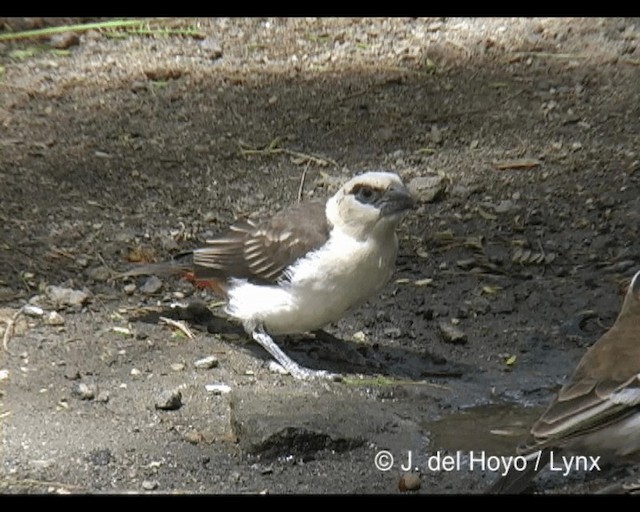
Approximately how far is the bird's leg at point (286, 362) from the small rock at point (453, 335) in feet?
2.38

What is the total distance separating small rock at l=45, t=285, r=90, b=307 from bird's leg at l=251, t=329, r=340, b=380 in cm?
103

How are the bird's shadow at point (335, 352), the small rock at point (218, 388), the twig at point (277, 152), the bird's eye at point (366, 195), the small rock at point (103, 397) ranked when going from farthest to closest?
the twig at point (277, 152), the bird's shadow at point (335, 352), the bird's eye at point (366, 195), the small rock at point (218, 388), the small rock at point (103, 397)

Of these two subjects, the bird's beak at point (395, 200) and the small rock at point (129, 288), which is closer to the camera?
the bird's beak at point (395, 200)

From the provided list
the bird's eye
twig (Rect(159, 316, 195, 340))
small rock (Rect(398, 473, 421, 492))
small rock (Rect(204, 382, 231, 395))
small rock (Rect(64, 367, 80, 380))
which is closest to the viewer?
small rock (Rect(398, 473, 421, 492))

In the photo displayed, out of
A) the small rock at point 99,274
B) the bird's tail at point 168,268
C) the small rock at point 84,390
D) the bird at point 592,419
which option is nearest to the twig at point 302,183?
the bird's tail at point 168,268

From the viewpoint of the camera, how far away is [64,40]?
1116 cm

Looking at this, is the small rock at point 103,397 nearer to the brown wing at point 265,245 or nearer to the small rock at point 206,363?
the small rock at point 206,363

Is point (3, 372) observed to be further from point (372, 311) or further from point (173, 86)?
point (173, 86)

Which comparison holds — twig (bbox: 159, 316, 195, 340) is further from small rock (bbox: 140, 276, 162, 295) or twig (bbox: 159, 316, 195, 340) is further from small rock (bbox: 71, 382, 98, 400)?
small rock (bbox: 71, 382, 98, 400)

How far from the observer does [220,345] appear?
306 inches

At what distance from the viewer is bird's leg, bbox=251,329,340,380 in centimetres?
752

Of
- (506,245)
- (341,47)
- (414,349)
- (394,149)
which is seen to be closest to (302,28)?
(341,47)

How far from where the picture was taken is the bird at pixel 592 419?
595 centimetres

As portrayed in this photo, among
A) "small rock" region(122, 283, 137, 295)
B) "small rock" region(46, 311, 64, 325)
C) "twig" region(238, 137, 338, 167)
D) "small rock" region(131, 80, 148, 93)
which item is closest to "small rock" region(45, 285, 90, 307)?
"small rock" region(46, 311, 64, 325)
